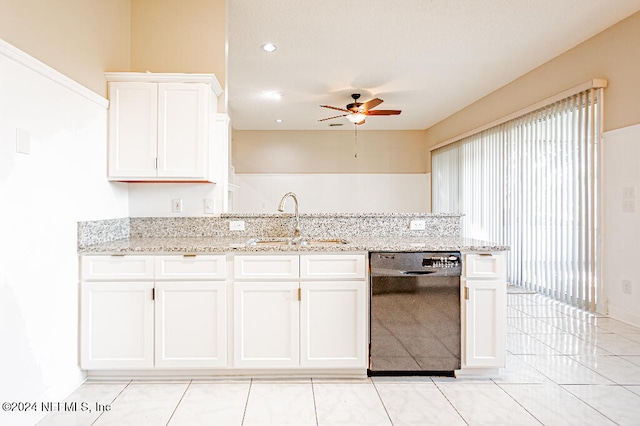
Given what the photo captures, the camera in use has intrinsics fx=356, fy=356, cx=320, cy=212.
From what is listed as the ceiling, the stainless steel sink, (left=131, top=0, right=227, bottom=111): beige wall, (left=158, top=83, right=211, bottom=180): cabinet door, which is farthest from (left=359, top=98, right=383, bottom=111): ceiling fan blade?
(left=158, top=83, right=211, bottom=180): cabinet door

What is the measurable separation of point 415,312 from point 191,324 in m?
1.34

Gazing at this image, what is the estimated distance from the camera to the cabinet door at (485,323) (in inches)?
84.0

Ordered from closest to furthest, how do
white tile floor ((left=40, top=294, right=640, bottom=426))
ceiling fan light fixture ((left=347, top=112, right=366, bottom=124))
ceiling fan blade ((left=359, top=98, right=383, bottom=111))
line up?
white tile floor ((left=40, top=294, right=640, bottom=426)), ceiling fan blade ((left=359, top=98, right=383, bottom=111)), ceiling fan light fixture ((left=347, top=112, right=366, bottom=124))

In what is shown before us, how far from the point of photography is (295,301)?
2.11 metres

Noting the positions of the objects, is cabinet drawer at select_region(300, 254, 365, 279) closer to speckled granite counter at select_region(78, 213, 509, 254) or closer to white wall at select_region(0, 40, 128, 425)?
speckled granite counter at select_region(78, 213, 509, 254)

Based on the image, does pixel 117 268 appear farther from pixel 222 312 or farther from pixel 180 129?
pixel 180 129

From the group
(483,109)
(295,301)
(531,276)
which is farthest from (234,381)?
(483,109)

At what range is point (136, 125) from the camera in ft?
7.97

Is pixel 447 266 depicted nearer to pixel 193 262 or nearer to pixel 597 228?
pixel 193 262

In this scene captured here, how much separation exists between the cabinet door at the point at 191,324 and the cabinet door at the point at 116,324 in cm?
7

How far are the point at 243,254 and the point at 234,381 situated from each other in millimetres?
772

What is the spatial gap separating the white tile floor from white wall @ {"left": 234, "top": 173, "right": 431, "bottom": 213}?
18.1 feet

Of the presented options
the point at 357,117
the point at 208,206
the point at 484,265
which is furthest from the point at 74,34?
the point at 357,117

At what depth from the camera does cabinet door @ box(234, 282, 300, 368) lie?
2107mm
